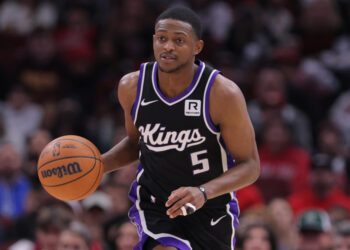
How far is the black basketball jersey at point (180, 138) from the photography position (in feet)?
14.5

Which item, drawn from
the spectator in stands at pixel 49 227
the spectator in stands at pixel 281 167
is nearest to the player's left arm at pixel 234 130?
the spectator in stands at pixel 49 227

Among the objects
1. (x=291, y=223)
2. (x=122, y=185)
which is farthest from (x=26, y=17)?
(x=291, y=223)

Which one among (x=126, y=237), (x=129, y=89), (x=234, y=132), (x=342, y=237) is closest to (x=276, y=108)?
(x=342, y=237)

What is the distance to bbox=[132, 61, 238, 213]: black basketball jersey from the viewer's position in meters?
4.41

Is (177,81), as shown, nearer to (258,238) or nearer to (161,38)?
(161,38)

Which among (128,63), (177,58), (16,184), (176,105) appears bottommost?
(16,184)

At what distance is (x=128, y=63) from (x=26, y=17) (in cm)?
228

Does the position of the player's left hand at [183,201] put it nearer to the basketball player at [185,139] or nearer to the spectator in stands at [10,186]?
the basketball player at [185,139]

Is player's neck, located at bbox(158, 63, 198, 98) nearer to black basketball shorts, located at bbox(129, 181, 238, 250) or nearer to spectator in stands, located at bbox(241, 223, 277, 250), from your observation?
black basketball shorts, located at bbox(129, 181, 238, 250)

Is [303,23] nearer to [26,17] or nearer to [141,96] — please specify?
[26,17]

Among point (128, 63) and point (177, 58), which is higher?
point (177, 58)

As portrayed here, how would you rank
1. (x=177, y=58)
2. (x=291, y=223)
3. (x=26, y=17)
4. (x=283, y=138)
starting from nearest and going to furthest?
1. (x=177, y=58)
2. (x=291, y=223)
3. (x=283, y=138)
4. (x=26, y=17)

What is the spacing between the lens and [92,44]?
11.5m

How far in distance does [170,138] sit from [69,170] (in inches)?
28.6
